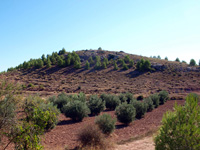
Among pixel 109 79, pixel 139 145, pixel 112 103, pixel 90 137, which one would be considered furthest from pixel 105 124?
pixel 109 79

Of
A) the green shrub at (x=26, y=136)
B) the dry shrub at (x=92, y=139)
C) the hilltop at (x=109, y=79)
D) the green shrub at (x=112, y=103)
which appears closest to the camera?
the green shrub at (x=26, y=136)

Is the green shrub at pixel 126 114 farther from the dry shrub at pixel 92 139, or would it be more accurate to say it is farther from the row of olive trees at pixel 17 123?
the row of olive trees at pixel 17 123

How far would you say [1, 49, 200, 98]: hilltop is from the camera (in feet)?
141

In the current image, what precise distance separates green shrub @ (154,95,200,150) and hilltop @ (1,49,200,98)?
35192 millimetres

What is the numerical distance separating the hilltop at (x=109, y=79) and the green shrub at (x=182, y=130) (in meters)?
35.2

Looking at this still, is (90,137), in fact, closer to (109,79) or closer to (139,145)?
(139,145)

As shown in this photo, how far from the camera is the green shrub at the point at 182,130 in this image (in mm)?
4660

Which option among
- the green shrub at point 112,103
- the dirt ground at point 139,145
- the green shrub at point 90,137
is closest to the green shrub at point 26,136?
the green shrub at point 90,137

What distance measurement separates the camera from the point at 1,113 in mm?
5555

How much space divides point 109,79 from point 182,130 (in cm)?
4796

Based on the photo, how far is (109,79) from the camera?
52.7 metres

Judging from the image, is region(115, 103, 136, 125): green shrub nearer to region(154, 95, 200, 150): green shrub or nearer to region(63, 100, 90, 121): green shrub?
region(63, 100, 90, 121): green shrub

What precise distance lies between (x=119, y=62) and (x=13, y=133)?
213 feet

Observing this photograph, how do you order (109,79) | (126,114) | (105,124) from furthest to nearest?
(109,79)
(126,114)
(105,124)
